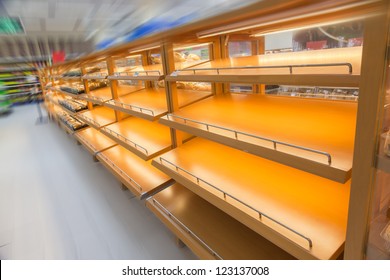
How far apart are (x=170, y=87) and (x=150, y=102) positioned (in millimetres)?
565

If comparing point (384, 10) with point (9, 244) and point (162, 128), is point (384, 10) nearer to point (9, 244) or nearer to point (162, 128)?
point (162, 128)

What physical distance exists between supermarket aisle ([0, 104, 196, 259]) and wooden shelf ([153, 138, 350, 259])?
67 centimetres

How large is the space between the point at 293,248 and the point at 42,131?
6082mm

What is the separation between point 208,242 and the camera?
131cm

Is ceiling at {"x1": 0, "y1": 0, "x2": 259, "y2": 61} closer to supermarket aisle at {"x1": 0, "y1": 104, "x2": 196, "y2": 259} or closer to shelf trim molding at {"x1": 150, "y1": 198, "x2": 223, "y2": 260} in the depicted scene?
shelf trim molding at {"x1": 150, "y1": 198, "x2": 223, "y2": 260}

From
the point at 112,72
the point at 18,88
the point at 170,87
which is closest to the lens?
the point at 170,87

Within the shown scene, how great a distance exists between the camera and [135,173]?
7.05 feet

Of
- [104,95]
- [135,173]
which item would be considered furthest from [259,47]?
[104,95]

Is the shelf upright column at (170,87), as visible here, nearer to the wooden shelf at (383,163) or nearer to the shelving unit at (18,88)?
the wooden shelf at (383,163)

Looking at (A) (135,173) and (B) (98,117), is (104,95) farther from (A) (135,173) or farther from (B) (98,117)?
(A) (135,173)

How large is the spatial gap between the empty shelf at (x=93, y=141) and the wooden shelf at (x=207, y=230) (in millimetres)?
1429

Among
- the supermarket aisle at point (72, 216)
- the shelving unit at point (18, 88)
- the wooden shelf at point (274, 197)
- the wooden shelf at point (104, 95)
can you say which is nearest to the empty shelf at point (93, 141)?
the supermarket aisle at point (72, 216)

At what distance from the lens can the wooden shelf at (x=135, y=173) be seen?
188 cm
